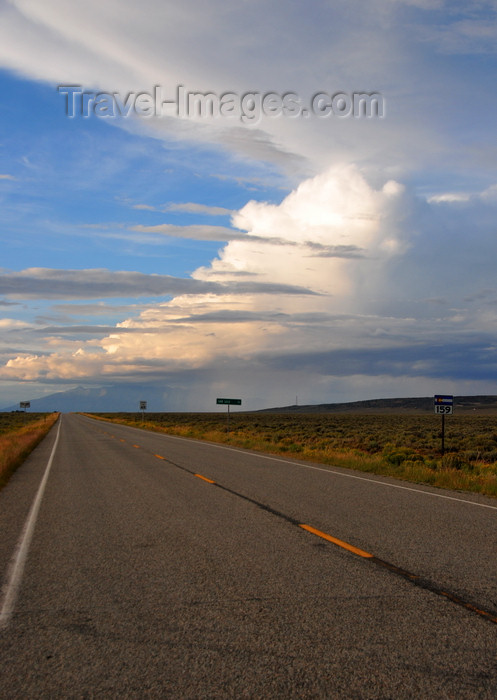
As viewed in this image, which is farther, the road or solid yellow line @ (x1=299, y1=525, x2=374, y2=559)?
solid yellow line @ (x1=299, y1=525, x2=374, y2=559)

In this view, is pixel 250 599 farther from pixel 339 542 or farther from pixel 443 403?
pixel 443 403

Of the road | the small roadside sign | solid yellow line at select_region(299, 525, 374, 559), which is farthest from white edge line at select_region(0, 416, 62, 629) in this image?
the small roadside sign

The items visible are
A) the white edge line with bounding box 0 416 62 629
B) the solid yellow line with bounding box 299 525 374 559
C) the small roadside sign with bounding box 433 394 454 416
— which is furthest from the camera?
the small roadside sign with bounding box 433 394 454 416

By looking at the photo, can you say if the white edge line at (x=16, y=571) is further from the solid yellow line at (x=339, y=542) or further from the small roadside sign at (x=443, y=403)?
the small roadside sign at (x=443, y=403)

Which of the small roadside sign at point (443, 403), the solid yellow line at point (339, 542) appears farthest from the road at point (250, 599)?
the small roadside sign at point (443, 403)

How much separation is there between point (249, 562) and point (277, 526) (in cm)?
205

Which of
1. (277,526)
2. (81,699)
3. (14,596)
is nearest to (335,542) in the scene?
(277,526)

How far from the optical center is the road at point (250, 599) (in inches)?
152

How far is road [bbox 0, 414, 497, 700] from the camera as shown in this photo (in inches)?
152

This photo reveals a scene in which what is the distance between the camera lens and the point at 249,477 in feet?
49.2

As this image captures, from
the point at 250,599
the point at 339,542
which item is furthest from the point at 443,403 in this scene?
the point at 250,599

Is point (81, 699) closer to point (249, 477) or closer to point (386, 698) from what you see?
point (386, 698)

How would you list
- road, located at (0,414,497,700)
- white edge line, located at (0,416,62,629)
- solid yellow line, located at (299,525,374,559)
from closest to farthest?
road, located at (0,414,497,700) → white edge line, located at (0,416,62,629) → solid yellow line, located at (299,525,374,559)

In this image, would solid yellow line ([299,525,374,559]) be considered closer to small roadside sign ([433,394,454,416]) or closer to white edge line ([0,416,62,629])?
white edge line ([0,416,62,629])
